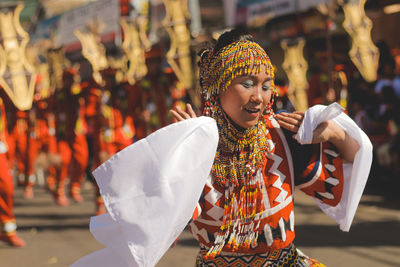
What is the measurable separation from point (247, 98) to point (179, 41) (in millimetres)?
6942

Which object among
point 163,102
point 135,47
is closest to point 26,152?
point 163,102

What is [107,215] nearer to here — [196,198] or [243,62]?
[196,198]

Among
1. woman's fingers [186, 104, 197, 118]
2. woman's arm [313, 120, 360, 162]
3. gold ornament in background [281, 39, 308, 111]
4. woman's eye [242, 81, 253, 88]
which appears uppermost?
woman's eye [242, 81, 253, 88]

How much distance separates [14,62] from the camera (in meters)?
5.90

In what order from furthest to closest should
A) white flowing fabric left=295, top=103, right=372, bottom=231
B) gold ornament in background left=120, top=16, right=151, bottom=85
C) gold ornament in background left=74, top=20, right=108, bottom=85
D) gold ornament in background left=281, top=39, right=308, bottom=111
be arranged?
gold ornament in background left=120, top=16, right=151, bottom=85, gold ornament in background left=281, top=39, right=308, bottom=111, gold ornament in background left=74, top=20, right=108, bottom=85, white flowing fabric left=295, top=103, right=372, bottom=231

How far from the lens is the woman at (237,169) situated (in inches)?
71.3

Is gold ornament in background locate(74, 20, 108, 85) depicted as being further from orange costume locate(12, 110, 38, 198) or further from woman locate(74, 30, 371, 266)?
woman locate(74, 30, 371, 266)

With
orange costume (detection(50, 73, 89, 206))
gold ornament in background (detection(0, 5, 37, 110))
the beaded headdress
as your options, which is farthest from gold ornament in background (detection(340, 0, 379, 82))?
the beaded headdress

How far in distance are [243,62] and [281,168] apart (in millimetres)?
437

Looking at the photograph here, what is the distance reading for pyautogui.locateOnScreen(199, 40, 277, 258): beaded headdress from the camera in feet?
6.65

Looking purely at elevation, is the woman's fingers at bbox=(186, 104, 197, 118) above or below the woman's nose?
below

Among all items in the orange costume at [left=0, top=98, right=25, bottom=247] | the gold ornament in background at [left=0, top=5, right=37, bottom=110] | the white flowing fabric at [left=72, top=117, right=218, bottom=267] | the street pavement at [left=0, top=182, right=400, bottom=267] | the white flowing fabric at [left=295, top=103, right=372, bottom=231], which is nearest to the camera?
the white flowing fabric at [left=72, top=117, right=218, bottom=267]

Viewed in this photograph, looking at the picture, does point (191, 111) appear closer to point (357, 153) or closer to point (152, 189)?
point (152, 189)

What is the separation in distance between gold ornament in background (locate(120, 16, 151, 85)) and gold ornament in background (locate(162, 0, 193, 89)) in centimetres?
114
